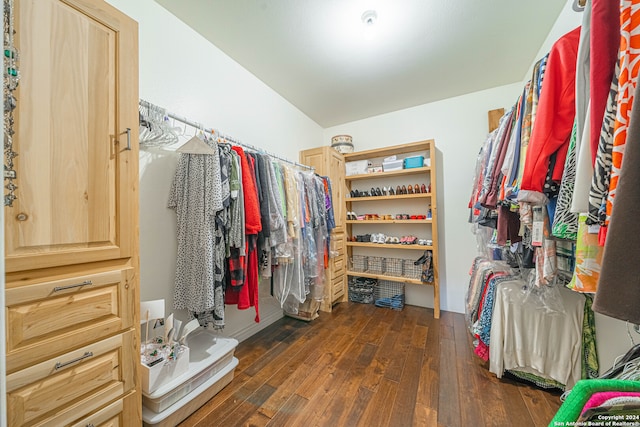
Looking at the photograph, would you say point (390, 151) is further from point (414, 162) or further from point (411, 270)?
point (411, 270)

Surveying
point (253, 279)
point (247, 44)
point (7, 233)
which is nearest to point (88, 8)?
point (7, 233)

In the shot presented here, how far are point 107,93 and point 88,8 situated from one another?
0.29 m

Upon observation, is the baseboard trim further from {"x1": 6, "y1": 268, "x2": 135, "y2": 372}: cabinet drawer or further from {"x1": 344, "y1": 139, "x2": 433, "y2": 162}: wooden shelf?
{"x1": 344, "y1": 139, "x2": 433, "y2": 162}: wooden shelf

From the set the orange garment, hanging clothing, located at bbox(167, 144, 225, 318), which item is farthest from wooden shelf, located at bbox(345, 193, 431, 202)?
the orange garment

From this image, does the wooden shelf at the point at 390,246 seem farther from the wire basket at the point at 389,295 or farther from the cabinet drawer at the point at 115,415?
the cabinet drawer at the point at 115,415

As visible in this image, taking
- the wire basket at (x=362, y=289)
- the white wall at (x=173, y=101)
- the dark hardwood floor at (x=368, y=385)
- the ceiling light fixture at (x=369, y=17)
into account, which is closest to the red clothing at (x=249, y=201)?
the white wall at (x=173, y=101)

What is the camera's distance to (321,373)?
157 centimetres

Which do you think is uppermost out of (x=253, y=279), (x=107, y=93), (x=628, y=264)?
Answer: (x=107, y=93)

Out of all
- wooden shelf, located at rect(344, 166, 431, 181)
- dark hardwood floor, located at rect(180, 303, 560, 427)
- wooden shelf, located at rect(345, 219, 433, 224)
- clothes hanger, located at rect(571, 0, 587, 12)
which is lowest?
dark hardwood floor, located at rect(180, 303, 560, 427)

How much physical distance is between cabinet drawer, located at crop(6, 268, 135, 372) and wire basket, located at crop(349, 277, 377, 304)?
2377mm

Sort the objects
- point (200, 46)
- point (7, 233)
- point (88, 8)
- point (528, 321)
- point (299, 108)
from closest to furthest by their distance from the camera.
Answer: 1. point (7, 233)
2. point (88, 8)
3. point (528, 321)
4. point (200, 46)
5. point (299, 108)

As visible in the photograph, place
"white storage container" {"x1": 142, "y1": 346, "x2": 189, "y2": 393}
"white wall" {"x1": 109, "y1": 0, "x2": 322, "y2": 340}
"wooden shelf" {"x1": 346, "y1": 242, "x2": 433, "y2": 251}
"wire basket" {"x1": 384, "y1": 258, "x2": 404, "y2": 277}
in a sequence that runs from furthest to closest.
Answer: "wire basket" {"x1": 384, "y1": 258, "x2": 404, "y2": 277} → "wooden shelf" {"x1": 346, "y1": 242, "x2": 433, "y2": 251} → "white wall" {"x1": 109, "y1": 0, "x2": 322, "y2": 340} → "white storage container" {"x1": 142, "y1": 346, "x2": 189, "y2": 393}

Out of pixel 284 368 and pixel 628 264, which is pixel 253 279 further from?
pixel 628 264

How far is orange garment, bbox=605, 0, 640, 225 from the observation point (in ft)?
1.45
